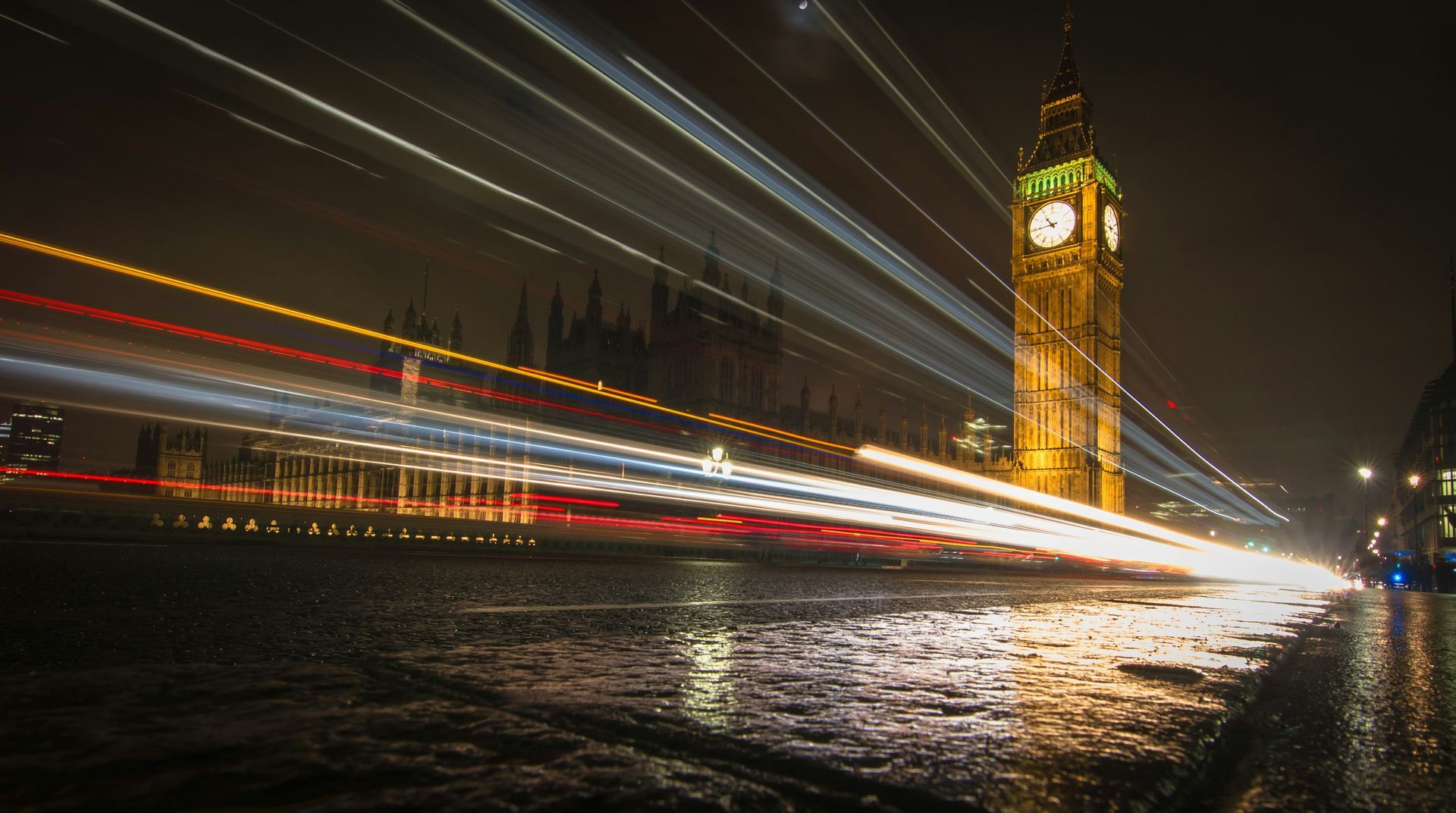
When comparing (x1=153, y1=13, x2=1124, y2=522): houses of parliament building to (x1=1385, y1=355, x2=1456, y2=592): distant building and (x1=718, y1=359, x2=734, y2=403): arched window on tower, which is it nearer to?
(x1=718, y1=359, x2=734, y2=403): arched window on tower

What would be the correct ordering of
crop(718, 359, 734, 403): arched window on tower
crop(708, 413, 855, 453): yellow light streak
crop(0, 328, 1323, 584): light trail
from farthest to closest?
crop(718, 359, 734, 403): arched window on tower
crop(708, 413, 855, 453): yellow light streak
crop(0, 328, 1323, 584): light trail

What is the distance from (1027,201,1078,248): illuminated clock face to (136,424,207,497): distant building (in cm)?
6627

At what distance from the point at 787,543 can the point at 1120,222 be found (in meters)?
44.7

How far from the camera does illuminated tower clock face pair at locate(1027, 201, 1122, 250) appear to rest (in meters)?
51.3

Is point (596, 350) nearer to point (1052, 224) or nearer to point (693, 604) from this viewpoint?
point (1052, 224)

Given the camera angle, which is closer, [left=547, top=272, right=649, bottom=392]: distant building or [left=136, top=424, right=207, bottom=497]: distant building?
[left=547, top=272, right=649, bottom=392]: distant building

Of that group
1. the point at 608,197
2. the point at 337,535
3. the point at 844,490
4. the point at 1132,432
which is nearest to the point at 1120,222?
the point at 1132,432

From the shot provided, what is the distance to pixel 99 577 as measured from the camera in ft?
15.0

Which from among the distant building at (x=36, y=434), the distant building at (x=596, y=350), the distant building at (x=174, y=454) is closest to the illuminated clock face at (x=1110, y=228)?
the distant building at (x=596, y=350)

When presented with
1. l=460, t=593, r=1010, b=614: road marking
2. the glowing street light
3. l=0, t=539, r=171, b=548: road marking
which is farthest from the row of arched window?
l=0, t=539, r=171, b=548: road marking

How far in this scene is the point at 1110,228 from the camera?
5231 cm

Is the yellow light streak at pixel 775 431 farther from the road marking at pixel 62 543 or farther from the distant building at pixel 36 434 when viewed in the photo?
the distant building at pixel 36 434

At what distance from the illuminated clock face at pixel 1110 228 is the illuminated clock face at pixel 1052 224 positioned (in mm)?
1803

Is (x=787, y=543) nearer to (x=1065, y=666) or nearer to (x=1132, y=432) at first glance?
(x=1065, y=666)
